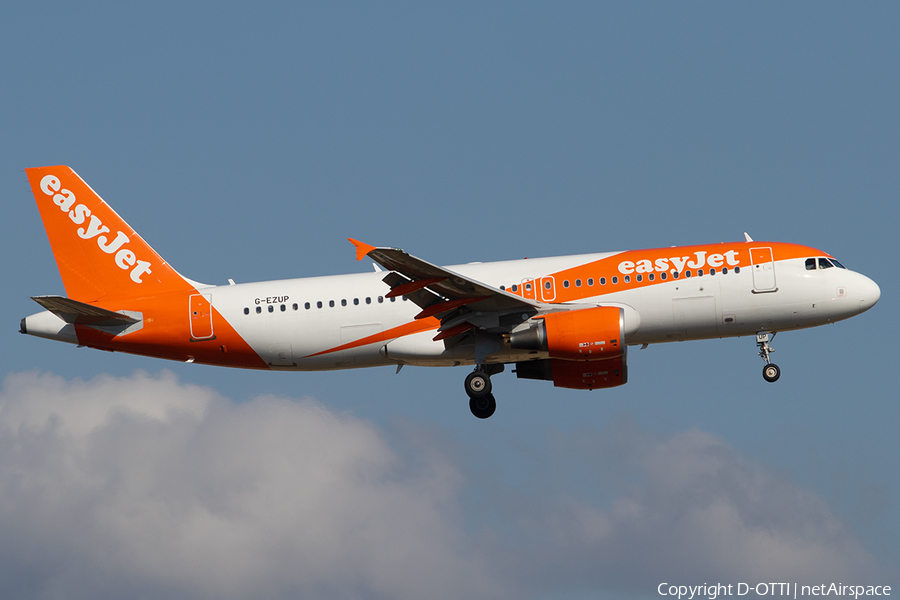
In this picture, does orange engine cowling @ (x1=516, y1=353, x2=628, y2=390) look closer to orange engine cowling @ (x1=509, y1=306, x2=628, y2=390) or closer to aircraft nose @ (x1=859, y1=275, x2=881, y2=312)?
orange engine cowling @ (x1=509, y1=306, x2=628, y2=390)

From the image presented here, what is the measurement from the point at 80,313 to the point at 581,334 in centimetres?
1724

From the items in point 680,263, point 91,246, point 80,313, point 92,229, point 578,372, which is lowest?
point 578,372

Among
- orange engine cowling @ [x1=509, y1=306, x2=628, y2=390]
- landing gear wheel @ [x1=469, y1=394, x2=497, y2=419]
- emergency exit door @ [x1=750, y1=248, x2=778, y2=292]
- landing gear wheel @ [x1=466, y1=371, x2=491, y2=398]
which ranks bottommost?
landing gear wheel @ [x1=469, y1=394, x2=497, y2=419]

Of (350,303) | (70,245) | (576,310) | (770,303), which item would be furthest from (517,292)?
(70,245)

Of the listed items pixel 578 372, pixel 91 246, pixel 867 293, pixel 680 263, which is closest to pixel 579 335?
pixel 680 263

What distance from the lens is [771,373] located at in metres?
36.9

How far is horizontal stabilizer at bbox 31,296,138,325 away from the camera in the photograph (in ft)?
118

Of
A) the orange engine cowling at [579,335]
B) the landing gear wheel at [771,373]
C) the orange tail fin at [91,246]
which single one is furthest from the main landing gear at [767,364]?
the orange tail fin at [91,246]

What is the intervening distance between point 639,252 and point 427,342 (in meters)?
7.88

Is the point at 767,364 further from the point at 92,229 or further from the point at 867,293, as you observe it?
the point at 92,229

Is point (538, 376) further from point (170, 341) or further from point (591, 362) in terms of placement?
point (170, 341)

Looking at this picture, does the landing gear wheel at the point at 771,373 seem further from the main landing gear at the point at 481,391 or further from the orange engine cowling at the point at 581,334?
the main landing gear at the point at 481,391

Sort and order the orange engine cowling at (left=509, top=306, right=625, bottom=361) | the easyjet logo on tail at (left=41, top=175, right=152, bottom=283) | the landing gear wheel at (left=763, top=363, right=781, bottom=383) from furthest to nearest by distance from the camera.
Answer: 1. the easyjet logo on tail at (left=41, top=175, right=152, bottom=283)
2. the landing gear wheel at (left=763, top=363, right=781, bottom=383)
3. the orange engine cowling at (left=509, top=306, right=625, bottom=361)

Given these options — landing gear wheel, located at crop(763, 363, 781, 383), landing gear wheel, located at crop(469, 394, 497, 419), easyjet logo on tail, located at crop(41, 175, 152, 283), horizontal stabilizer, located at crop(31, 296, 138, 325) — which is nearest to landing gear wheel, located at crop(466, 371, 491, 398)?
landing gear wheel, located at crop(469, 394, 497, 419)
